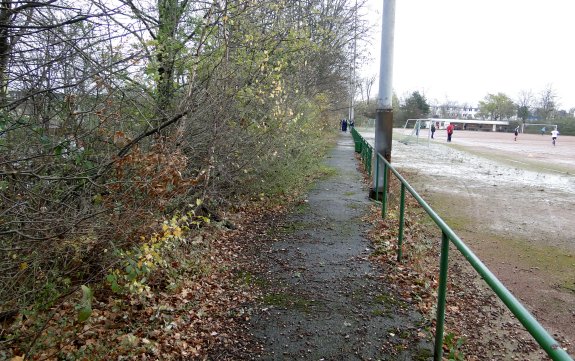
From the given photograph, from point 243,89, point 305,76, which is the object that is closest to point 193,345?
point 243,89

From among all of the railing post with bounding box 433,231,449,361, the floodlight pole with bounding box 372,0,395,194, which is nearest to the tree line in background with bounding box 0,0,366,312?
the floodlight pole with bounding box 372,0,395,194

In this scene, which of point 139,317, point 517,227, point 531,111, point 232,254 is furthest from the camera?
point 531,111

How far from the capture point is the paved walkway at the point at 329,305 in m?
3.42

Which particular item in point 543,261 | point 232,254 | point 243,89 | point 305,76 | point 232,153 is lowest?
point 543,261

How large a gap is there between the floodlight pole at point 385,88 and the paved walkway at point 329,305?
103 inches

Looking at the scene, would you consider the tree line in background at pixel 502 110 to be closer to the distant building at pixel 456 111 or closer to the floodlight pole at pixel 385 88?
the distant building at pixel 456 111

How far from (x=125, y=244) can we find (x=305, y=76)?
30.7ft

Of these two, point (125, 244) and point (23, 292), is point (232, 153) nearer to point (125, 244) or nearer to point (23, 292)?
point (125, 244)

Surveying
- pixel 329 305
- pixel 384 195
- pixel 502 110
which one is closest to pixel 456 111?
pixel 502 110

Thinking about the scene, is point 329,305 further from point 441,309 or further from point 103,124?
point 103,124

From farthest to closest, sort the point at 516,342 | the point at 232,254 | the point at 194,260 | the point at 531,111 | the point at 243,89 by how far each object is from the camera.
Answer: the point at 531,111
the point at 243,89
the point at 232,254
the point at 194,260
the point at 516,342

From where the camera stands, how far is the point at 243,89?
260 inches

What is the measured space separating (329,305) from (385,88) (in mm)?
5839

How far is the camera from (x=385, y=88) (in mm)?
8773
